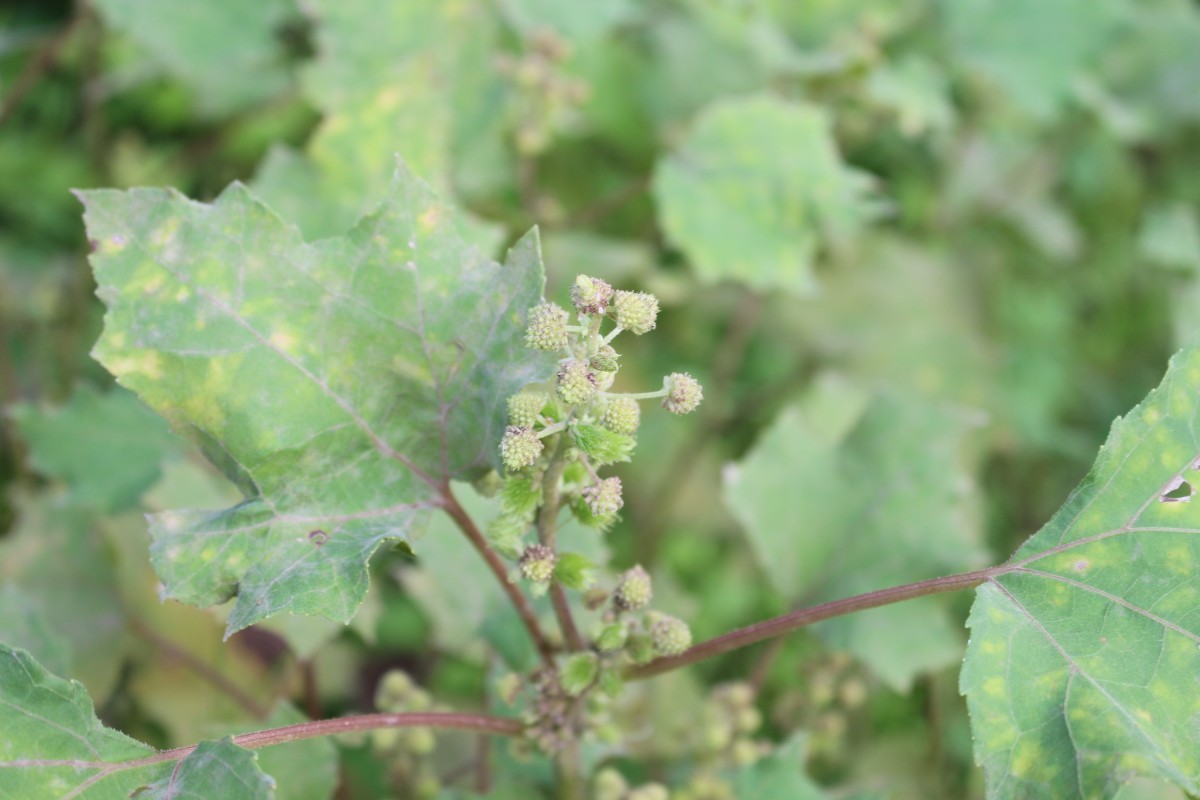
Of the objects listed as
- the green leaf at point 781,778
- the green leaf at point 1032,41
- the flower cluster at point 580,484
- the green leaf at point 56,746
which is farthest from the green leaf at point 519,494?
the green leaf at point 1032,41

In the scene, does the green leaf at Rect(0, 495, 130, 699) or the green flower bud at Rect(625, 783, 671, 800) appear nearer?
the green flower bud at Rect(625, 783, 671, 800)

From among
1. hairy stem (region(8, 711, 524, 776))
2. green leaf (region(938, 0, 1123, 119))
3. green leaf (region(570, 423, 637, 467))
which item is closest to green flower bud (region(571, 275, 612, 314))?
green leaf (region(570, 423, 637, 467))

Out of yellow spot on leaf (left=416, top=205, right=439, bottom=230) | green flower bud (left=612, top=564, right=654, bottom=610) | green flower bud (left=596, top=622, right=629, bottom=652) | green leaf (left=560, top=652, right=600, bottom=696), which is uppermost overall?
yellow spot on leaf (left=416, top=205, right=439, bottom=230)

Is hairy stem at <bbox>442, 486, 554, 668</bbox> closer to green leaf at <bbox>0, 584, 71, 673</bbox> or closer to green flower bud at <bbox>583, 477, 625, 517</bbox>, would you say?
green flower bud at <bbox>583, 477, 625, 517</bbox>

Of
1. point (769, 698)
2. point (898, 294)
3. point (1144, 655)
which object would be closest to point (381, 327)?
point (1144, 655)

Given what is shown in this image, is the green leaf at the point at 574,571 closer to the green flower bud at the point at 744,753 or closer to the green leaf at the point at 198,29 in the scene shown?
the green flower bud at the point at 744,753

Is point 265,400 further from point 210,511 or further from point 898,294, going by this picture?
point 898,294

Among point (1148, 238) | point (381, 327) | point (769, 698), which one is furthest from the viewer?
point (1148, 238)
